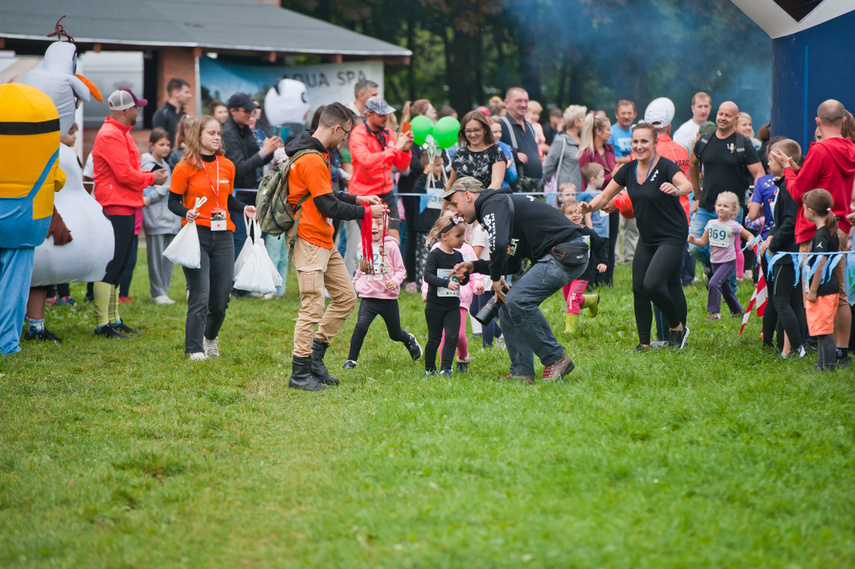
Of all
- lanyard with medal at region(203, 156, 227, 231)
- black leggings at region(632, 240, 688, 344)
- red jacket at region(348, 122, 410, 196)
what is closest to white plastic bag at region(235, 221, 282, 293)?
lanyard with medal at region(203, 156, 227, 231)

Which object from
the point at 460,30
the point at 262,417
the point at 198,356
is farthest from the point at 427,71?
the point at 262,417

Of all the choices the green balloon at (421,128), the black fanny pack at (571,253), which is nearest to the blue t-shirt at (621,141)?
the green balloon at (421,128)

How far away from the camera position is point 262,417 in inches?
254

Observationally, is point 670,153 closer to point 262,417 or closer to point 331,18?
point 262,417

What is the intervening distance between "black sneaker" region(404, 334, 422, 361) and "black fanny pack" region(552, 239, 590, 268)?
1.88m

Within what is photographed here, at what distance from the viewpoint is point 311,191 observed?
6.91m

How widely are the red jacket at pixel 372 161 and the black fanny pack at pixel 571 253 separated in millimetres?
3852

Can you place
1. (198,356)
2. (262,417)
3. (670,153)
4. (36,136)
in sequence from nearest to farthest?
1. (262,417)
2. (36,136)
3. (198,356)
4. (670,153)

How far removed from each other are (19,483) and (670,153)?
814cm

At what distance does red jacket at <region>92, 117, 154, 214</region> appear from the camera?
30.6 feet

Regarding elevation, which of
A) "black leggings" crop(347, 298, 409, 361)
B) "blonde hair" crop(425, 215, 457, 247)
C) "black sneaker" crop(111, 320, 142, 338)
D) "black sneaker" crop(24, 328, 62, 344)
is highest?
"blonde hair" crop(425, 215, 457, 247)

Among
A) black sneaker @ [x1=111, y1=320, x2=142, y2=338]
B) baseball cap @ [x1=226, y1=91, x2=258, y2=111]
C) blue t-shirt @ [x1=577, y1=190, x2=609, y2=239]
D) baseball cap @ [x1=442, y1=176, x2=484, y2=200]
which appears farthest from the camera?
blue t-shirt @ [x1=577, y1=190, x2=609, y2=239]

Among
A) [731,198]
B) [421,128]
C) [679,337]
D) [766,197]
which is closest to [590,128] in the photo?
[421,128]

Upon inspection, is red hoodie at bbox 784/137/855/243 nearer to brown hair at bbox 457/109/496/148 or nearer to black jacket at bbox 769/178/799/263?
black jacket at bbox 769/178/799/263
